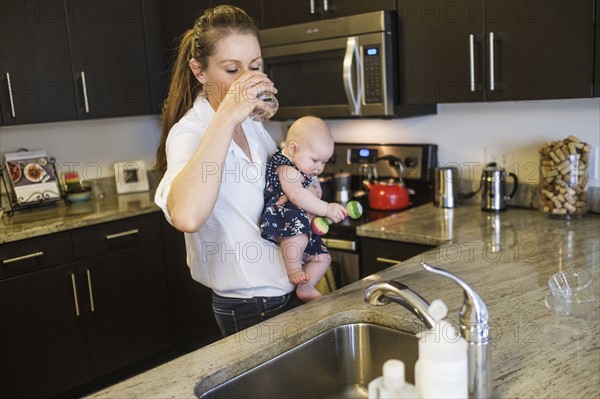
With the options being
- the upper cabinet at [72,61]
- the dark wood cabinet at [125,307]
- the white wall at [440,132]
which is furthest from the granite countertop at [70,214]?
the upper cabinet at [72,61]

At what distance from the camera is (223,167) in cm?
138

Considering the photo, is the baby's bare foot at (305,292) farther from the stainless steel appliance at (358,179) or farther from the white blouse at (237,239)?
the stainless steel appliance at (358,179)

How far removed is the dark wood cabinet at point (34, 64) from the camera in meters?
2.84

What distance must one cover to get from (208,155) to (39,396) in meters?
1.92

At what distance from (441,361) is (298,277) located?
31.8 inches

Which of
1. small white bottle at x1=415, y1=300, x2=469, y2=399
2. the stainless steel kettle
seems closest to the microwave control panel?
the stainless steel kettle

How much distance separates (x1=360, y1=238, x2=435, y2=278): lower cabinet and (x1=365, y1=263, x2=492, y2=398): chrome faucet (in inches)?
48.4

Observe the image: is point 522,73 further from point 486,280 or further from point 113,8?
point 113,8

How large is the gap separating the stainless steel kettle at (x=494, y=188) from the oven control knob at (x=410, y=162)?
0.40 m

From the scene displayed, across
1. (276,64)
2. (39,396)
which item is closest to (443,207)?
(276,64)

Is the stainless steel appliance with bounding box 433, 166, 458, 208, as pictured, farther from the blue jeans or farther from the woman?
the blue jeans

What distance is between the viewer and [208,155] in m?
1.36

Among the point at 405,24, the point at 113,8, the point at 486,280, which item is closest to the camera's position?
the point at 486,280

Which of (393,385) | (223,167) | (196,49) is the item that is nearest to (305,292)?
(223,167)
